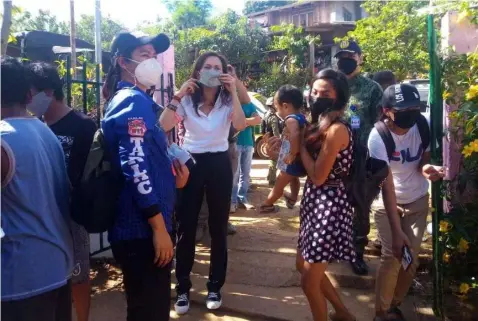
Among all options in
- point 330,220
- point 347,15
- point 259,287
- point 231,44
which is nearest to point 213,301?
point 259,287

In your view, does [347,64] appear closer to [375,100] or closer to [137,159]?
[375,100]

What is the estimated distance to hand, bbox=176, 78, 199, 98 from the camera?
3.20 metres

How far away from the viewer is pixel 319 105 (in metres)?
2.78

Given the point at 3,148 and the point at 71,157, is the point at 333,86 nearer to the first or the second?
the point at 71,157

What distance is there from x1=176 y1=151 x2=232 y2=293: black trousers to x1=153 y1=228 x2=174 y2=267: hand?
3.93 ft

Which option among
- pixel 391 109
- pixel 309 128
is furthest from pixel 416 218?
pixel 309 128

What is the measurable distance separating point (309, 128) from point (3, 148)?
5.58 ft

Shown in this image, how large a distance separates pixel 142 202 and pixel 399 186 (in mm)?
1853

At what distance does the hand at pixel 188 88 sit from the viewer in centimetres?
320

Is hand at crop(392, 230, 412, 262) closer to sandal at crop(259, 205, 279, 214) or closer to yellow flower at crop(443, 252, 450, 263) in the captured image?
yellow flower at crop(443, 252, 450, 263)

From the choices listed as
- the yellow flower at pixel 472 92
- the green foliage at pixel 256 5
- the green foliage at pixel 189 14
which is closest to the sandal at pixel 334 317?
the yellow flower at pixel 472 92

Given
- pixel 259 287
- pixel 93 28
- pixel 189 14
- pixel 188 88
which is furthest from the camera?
pixel 93 28

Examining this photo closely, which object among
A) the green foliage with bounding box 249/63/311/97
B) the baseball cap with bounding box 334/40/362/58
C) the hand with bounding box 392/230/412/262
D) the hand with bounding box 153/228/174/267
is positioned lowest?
the hand with bounding box 392/230/412/262

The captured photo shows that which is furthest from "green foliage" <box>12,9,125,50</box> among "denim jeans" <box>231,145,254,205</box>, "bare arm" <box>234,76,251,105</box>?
"bare arm" <box>234,76,251,105</box>
